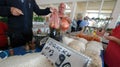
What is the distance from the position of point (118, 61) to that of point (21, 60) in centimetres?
81

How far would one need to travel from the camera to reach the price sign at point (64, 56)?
0.60 meters

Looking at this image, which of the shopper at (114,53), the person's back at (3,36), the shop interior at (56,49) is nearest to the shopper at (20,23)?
the shop interior at (56,49)

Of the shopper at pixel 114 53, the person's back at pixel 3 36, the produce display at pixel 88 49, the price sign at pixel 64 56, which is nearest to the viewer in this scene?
the price sign at pixel 64 56

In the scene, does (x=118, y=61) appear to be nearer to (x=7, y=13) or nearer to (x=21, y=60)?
(x=21, y=60)

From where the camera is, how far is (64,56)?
2.17 feet

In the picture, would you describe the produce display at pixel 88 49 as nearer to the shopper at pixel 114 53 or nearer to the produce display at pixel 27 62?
the shopper at pixel 114 53

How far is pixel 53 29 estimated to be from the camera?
102 cm

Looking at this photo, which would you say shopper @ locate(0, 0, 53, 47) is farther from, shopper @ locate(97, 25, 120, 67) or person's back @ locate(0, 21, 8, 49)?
shopper @ locate(97, 25, 120, 67)

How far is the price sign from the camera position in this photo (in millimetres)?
598

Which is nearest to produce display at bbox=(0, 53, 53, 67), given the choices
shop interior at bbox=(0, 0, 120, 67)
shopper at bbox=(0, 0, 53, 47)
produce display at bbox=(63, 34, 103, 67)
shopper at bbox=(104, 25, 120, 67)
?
shop interior at bbox=(0, 0, 120, 67)

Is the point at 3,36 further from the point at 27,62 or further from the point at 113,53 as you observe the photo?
the point at 113,53

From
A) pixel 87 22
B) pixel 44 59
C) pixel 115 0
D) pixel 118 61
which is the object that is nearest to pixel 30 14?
pixel 44 59

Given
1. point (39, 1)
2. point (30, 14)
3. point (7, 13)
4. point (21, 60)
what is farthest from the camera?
point (39, 1)

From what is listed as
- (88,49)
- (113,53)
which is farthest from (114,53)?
(88,49)
